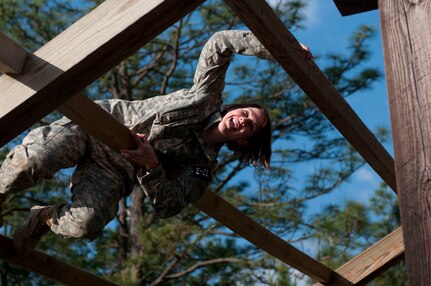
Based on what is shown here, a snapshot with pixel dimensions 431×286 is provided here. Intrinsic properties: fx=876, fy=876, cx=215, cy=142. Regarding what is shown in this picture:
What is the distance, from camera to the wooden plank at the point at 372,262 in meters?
4.88

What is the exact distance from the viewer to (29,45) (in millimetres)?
11711

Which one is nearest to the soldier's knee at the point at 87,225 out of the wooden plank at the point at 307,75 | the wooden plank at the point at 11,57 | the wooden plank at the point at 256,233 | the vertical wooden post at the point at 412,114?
the wooden plank at the point at 256,233

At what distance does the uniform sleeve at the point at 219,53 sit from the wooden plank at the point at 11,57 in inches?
44.1

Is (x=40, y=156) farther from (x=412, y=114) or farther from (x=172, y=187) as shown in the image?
(x=412, y=114)

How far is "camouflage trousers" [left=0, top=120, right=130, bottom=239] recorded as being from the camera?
337 cm

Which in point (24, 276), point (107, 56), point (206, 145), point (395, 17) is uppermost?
point (24, 276)

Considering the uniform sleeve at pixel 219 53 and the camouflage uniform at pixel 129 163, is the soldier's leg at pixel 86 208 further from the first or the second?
the uniform sleeve at pixel 219 53

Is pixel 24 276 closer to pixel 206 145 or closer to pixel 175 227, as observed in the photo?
pixel 175 227

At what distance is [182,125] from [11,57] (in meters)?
1.20

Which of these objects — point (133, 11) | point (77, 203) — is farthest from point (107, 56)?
point (77, 203)

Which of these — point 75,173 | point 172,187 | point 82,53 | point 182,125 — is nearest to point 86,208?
point 75,173

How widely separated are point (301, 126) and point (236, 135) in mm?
8621

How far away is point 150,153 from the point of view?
331 cm

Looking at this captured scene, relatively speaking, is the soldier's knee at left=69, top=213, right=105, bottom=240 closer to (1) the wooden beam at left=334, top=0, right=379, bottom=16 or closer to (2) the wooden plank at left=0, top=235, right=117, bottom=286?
(2) the wooden plank at left=0, top=235, right=117, bottom=286
